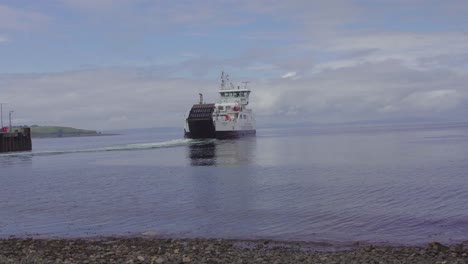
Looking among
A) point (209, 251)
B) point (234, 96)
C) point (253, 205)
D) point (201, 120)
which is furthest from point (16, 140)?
point (209, 251)

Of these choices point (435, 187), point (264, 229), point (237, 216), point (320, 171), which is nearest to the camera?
point (264, 229)

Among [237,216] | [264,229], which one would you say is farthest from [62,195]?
[264,229]

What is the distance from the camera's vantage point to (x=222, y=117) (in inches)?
3730

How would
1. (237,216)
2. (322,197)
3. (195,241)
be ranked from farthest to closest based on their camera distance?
(322,197) → (237,216) → (195,241)

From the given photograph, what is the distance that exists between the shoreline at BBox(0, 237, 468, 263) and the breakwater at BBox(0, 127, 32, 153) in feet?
237

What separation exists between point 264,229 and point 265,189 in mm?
11729

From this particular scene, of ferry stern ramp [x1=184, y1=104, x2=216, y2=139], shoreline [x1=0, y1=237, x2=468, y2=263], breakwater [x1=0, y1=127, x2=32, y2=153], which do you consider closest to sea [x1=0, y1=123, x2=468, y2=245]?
shoreline [x1=0, y1=237, x2=468, y2=263]

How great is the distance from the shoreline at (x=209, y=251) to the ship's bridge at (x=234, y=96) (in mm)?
88012

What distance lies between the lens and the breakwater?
8131cm

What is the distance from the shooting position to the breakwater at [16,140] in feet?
267

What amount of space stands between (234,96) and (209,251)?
9094 cm

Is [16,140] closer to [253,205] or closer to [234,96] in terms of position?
[234,96]

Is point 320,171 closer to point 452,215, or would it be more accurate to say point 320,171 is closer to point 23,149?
point 452,215

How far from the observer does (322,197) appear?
2538 centimetres
